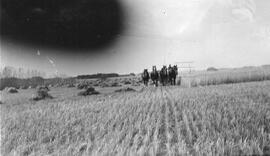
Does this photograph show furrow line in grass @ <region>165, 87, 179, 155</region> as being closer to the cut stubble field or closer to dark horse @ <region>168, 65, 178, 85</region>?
the cut stubble field

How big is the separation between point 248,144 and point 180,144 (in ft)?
3.01

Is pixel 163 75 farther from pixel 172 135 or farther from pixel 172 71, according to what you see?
pixel 172 135

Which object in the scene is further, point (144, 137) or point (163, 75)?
point (163, 75)

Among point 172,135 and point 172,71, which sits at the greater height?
point 172,71

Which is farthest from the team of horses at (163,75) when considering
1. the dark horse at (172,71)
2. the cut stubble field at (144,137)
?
the cut stubble field at (144,137)

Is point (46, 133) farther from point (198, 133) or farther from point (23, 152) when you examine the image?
point (198, 133)

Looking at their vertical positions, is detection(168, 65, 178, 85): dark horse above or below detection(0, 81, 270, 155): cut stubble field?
above

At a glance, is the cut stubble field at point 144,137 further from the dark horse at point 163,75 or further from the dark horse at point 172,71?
the dark horse at point 163,75

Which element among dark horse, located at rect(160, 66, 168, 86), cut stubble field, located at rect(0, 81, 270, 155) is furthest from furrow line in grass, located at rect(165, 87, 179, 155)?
dark horse, located at rect(160, 66, 168, 86)

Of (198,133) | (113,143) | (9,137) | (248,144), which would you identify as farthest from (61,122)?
(248,144)

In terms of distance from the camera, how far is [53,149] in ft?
9.37

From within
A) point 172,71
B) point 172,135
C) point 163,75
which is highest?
point 172,71

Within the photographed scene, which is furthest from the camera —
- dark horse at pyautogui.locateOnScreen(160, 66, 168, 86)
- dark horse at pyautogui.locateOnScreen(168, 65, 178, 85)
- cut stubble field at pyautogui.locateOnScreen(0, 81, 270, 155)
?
dark horse at pyautogui.locateOnScreen(160, 66, 168, 86)

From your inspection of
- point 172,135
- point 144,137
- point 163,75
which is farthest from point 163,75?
point 144,137
